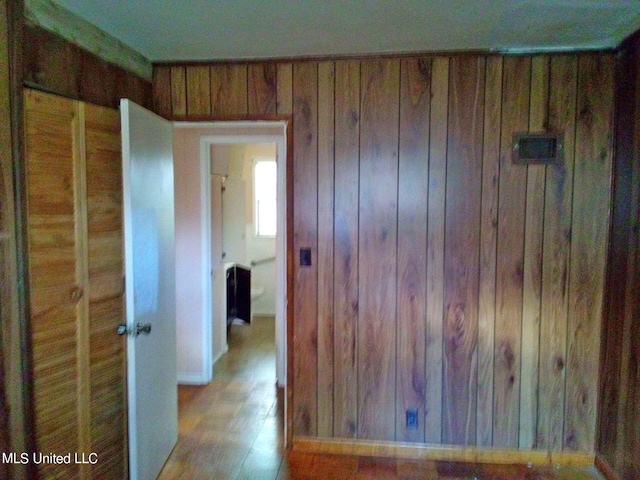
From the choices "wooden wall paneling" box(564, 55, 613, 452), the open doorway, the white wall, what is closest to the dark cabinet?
the open doorway

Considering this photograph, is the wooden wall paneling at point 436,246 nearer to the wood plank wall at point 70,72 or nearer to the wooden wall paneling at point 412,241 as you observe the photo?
the wooden wall paneling at point 412,241

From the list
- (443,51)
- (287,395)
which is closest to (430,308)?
(287,395)

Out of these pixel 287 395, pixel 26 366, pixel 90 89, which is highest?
pixel 90 89

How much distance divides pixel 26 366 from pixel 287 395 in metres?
1.43

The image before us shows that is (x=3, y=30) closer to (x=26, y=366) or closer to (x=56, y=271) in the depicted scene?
(x=56, y=271)

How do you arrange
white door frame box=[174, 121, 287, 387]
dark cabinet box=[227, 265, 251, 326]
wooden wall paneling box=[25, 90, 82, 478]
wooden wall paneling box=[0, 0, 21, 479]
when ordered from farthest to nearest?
dark cabinet box=[227, 265, 251, 326] → white door frame box=[174, 121, 287, 387] → wooden wall paneling box=[25, 90, 82, 478] → wooden wall paneling box=[0, 0, 21, 479]

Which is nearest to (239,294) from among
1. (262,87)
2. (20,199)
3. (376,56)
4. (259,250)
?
(259,250)

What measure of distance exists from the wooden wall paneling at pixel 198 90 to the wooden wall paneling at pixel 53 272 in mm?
849

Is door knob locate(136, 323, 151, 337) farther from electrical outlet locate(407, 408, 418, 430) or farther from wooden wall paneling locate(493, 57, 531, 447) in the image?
wooden wall paneling locate(493, 57, 531, 447)

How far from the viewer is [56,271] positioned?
179 centimetres

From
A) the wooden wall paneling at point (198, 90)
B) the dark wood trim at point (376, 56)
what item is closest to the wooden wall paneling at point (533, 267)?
the dark wood trim at point (376, 56)

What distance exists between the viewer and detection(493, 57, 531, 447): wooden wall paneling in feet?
7.98

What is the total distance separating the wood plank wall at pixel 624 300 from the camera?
219cm

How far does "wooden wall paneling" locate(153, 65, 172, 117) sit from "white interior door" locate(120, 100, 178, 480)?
0.18 metres
